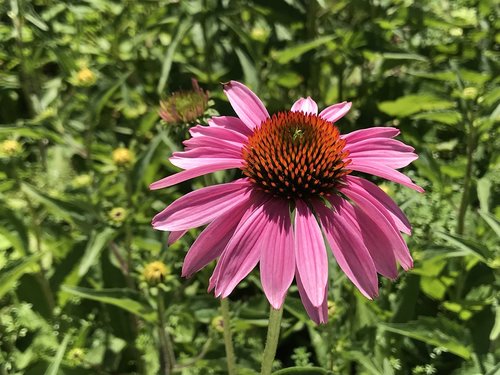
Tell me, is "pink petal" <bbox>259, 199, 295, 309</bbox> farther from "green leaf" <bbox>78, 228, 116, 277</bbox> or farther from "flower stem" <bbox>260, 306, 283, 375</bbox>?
"green leaf" <bbox>78, 228, 116, 277</bbox>

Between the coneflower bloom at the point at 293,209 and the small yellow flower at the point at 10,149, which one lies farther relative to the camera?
the small yellow flower at the point at 10,149

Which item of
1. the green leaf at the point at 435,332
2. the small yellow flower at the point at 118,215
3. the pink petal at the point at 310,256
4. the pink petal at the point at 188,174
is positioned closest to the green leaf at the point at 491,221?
the green leaf at the point at 435,332

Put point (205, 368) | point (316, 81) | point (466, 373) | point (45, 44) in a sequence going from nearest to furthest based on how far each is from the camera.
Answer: point (466, 373), point (205, 368), point (45, 44), point (316, 81)

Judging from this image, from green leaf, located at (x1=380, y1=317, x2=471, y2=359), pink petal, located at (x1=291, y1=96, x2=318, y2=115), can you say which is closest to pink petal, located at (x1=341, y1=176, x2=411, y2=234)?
pink petal, located at (x1=291, y1=96, x2=318, y2=115)

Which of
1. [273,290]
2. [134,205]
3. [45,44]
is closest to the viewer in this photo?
[273,290]

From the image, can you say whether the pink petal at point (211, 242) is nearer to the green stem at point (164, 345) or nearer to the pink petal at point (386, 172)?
the pink petal at point (386, 172)

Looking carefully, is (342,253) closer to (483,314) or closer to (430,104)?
(483,314)

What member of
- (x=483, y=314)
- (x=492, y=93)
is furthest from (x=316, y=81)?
(x=483, y=314)

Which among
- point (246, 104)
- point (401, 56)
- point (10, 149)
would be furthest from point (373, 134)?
point (10, 149)
